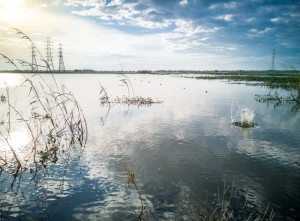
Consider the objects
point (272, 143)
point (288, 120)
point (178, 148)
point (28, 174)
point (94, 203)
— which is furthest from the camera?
point (288, 120)

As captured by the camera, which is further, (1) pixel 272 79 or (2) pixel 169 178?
(1) pixel 272 79

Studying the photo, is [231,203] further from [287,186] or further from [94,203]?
[94,203]

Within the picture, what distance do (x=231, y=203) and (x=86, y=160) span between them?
18.9ft

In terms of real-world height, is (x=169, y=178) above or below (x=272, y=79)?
below

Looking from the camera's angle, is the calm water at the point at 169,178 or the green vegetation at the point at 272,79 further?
the green vegetation at the point at 272,79

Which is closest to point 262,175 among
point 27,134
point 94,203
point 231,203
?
point 231,203

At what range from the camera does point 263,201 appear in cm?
568

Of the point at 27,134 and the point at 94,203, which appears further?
the point at 27,134

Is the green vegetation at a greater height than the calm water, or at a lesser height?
greater

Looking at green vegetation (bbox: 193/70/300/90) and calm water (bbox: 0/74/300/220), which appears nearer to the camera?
calm water (bbox: 0/74/300/220)

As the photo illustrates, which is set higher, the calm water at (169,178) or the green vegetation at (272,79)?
the green vegetation at (272,79)

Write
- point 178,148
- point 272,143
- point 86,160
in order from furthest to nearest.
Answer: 1. point 272,143
2. point 178,148
3. point 86,160

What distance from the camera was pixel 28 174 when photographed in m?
7.06

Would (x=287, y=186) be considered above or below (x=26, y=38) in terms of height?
below
